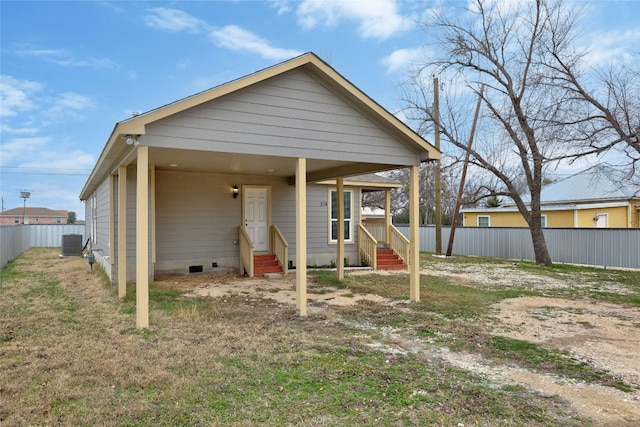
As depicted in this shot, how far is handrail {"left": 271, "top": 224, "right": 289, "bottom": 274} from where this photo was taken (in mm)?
11258

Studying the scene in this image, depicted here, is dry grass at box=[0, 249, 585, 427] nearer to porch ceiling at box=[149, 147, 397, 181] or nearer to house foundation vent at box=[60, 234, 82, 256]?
porch ceiling at box=[149, 147, 397, 181]

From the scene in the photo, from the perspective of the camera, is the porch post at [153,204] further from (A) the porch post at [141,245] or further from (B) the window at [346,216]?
(B) the window at [346,216]

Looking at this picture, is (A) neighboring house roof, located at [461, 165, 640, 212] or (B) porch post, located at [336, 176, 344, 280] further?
(A) neighboring house roof, located at [461, 165, 640, 212]

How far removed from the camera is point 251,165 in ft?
30.8

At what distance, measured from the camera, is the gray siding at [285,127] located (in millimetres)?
5898

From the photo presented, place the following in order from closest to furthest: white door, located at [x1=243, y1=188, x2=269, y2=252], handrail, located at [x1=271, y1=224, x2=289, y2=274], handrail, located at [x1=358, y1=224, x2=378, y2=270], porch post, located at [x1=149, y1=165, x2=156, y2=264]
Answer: porch post, located at [x1=149, y1=165, x2=156, y2=264]
handrail, located at [x1=271, y1=224, x2=289, y2=274]
white door, located at [x1=243, y1=188, x2=269, y2=252]
handrail, located at [x1=358, y1=224, x2=378, y2=270]

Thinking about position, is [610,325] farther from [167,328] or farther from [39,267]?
[39,267]

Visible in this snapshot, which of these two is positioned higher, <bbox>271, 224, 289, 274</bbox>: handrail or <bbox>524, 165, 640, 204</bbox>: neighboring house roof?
Answer: <bbox>524, 165, 640, 204</bbox>: neighboring house roof

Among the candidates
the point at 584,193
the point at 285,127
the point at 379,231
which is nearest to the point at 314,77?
the point at 285,127

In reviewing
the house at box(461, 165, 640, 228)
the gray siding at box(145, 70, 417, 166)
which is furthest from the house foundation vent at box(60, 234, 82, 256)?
the house at box(461, 165, 640, 228)

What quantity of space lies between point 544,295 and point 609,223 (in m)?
11.9

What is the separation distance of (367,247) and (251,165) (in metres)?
5.58

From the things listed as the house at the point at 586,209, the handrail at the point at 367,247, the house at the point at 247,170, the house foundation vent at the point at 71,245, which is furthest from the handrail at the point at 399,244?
the house foundation vent at the point at 71,245

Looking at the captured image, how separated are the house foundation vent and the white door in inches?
378
